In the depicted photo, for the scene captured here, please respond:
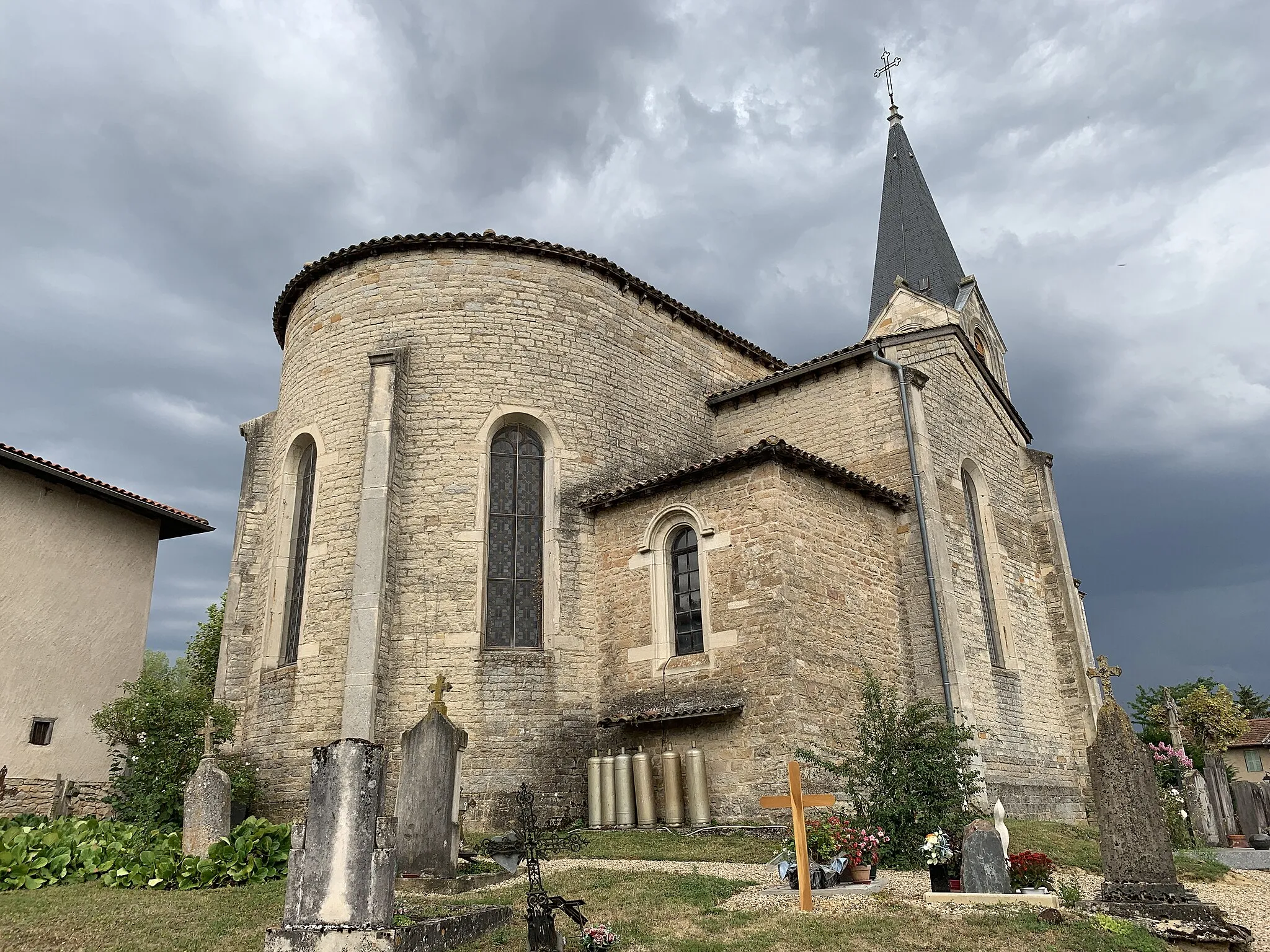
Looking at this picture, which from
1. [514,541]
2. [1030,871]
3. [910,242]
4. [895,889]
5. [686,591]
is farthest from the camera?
[910,242]

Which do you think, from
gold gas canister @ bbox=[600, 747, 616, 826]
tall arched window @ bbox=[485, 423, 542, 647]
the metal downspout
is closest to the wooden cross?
gold gas canister @ bbox=[600, 747, 616, 826]

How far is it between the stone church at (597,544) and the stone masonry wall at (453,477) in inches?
1.9

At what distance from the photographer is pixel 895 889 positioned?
330 inches

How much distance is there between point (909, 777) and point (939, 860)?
2.34 metres

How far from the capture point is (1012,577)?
18.8 metres

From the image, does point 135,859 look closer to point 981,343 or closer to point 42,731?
point 42,731

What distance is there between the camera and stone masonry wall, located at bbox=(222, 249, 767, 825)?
1384 centimetres

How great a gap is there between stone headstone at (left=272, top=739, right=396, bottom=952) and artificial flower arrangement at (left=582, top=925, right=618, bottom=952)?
1320 mm

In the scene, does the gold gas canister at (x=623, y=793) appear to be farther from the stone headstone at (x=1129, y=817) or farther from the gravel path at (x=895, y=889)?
the stone headstone at (x=1129, y=817)

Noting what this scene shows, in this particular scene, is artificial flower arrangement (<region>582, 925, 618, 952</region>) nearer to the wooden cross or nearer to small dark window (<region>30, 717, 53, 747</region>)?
the wooden cross

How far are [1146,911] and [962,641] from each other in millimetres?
8597

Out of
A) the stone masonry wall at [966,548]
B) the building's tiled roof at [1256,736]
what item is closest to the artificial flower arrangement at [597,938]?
the stone masonry wall at [966,548]

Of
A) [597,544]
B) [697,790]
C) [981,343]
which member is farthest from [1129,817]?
[981,343]

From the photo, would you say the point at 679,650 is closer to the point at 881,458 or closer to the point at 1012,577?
the point at 881,458
